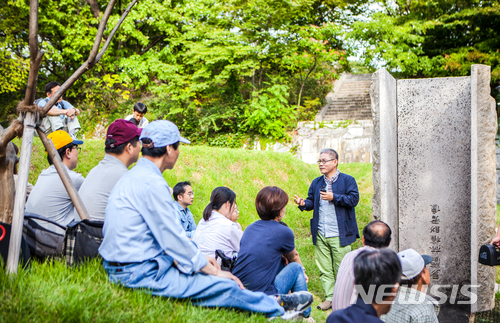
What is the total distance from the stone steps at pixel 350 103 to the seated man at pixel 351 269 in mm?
12547

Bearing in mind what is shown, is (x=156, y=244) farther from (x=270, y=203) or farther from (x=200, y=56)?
(x=200, y=56)

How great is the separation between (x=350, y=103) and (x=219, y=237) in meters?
14.3

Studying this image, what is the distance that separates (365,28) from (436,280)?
11290 millimetres

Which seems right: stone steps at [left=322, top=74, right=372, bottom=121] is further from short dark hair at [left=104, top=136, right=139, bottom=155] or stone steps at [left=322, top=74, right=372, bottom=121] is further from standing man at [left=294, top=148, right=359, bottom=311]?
short dark hair at [left=104, top=136, right=139, bottom=155]

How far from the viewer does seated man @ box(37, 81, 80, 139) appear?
543cm

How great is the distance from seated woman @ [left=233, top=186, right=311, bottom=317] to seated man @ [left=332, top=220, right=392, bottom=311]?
530mm

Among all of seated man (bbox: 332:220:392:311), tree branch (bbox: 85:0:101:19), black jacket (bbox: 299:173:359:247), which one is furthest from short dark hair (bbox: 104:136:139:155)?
tree branch (bbox: 85:0:101:19)

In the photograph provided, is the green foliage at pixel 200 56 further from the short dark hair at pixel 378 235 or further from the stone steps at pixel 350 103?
the short dark hair at pixel 378 235

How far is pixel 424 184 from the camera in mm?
5125

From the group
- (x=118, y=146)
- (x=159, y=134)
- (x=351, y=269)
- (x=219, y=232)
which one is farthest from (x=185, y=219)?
(x=351, y=269)

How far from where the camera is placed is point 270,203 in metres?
3.29

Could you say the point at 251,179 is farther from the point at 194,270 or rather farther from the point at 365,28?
the point at 365,28

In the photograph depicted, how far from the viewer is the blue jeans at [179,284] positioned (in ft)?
7.98

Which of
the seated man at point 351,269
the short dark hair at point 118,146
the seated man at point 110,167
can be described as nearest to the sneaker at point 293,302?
the seated man at point 351,269
